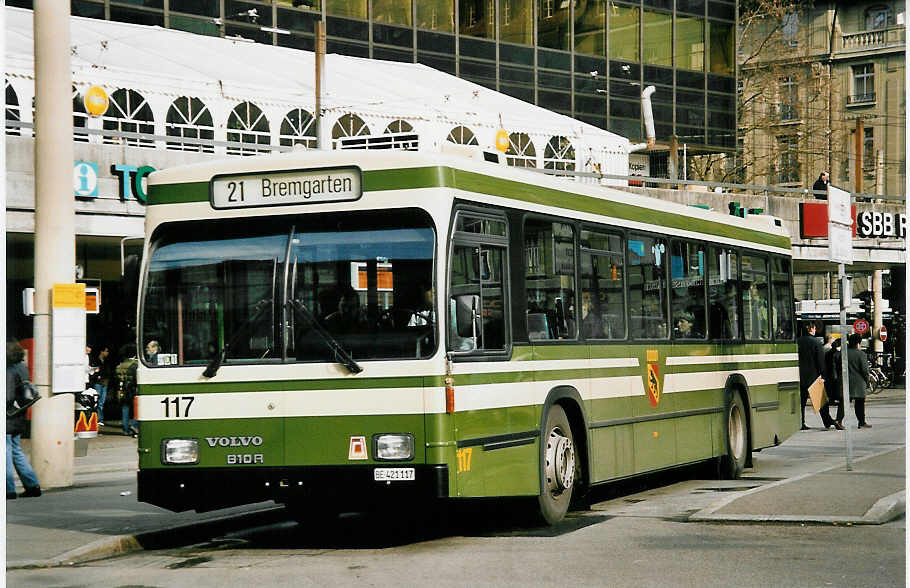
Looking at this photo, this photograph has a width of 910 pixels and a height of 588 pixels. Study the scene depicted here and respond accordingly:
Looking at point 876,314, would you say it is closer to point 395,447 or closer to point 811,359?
point 811,359

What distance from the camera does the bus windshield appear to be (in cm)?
1049

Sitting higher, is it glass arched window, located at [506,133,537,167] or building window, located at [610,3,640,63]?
building window, located at [610,3,640,63]

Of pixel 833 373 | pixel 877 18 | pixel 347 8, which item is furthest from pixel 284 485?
pixel 877 18

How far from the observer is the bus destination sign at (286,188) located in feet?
35.2

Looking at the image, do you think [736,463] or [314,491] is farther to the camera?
[736,463]

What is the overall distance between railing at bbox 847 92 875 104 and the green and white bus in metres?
69.8

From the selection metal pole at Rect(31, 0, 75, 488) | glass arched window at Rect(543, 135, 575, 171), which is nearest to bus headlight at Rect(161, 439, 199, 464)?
metal pole at Rect(31, 0, 75, 488)

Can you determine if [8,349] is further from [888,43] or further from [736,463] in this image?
[888,43]

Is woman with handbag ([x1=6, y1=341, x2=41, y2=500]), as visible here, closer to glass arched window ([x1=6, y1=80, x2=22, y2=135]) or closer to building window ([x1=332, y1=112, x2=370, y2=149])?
glass arched window ([x1=6, y1=80, x2=22, y2=135])

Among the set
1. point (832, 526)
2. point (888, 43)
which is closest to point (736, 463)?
point (832, 526)

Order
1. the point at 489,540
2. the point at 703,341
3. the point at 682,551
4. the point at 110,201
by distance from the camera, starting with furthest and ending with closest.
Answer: the point at 110,201, the point at 703,341, the point at 489,540, the point at 682,551

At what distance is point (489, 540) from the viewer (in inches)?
441

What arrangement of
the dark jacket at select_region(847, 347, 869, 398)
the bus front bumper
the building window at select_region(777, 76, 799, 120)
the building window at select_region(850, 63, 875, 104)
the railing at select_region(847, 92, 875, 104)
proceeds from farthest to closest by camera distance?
the building window at select_region(850, 63, 875, 104), the railing at select_region(847, 92, 875, 104), the building window at select_region(777, 76, 799, 120), the dark jacket at select_region(847, 347, 869, 398), the bus front bumper

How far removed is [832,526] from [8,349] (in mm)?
8838
